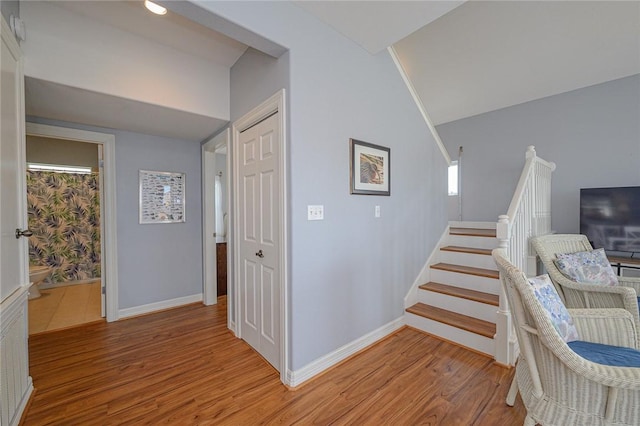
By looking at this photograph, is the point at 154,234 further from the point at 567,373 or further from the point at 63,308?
the point at 567,373

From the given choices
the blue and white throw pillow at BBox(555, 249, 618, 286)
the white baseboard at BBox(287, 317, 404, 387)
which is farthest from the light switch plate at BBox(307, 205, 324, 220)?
the blue and white throw pillow at BBox(555, 249, 618, 286)

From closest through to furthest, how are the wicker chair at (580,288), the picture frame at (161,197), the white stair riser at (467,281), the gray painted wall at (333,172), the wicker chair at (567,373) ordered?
1. the wicker chair at (567,373)
2. the wicker chair at (580,288)
3. the gray painted wall at (333,172)
4. the white stair riser at (467,281)
5. the picture frame at (161,197)

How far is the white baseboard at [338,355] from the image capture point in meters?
1.80

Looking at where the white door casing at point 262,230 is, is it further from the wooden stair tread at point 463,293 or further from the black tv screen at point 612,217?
the black tv screen at point 612,217

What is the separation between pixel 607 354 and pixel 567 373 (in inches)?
13.9

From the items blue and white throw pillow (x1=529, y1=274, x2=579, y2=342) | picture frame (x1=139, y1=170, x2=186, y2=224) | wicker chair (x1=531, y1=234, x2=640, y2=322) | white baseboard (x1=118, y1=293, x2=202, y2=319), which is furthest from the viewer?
picture frame (x1=139, y1=170, x2=186, y2=224)

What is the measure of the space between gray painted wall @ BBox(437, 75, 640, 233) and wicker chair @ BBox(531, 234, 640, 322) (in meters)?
1.62

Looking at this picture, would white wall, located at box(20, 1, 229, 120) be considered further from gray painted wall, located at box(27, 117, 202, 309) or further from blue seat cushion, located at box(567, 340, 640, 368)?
blue seat cushion, located at box(567, 340, 640, 368)

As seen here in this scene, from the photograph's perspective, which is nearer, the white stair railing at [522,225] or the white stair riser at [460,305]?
the white stair railing at [522,225]

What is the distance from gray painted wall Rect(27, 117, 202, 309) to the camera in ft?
9.86

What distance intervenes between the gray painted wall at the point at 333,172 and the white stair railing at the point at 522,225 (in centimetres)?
91

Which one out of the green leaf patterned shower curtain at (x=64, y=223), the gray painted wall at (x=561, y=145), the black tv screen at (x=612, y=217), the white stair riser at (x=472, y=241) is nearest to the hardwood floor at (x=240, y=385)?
the white stair riser at (x=472, y=241)

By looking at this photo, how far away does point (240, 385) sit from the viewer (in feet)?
5.93

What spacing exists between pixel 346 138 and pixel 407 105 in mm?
1177
